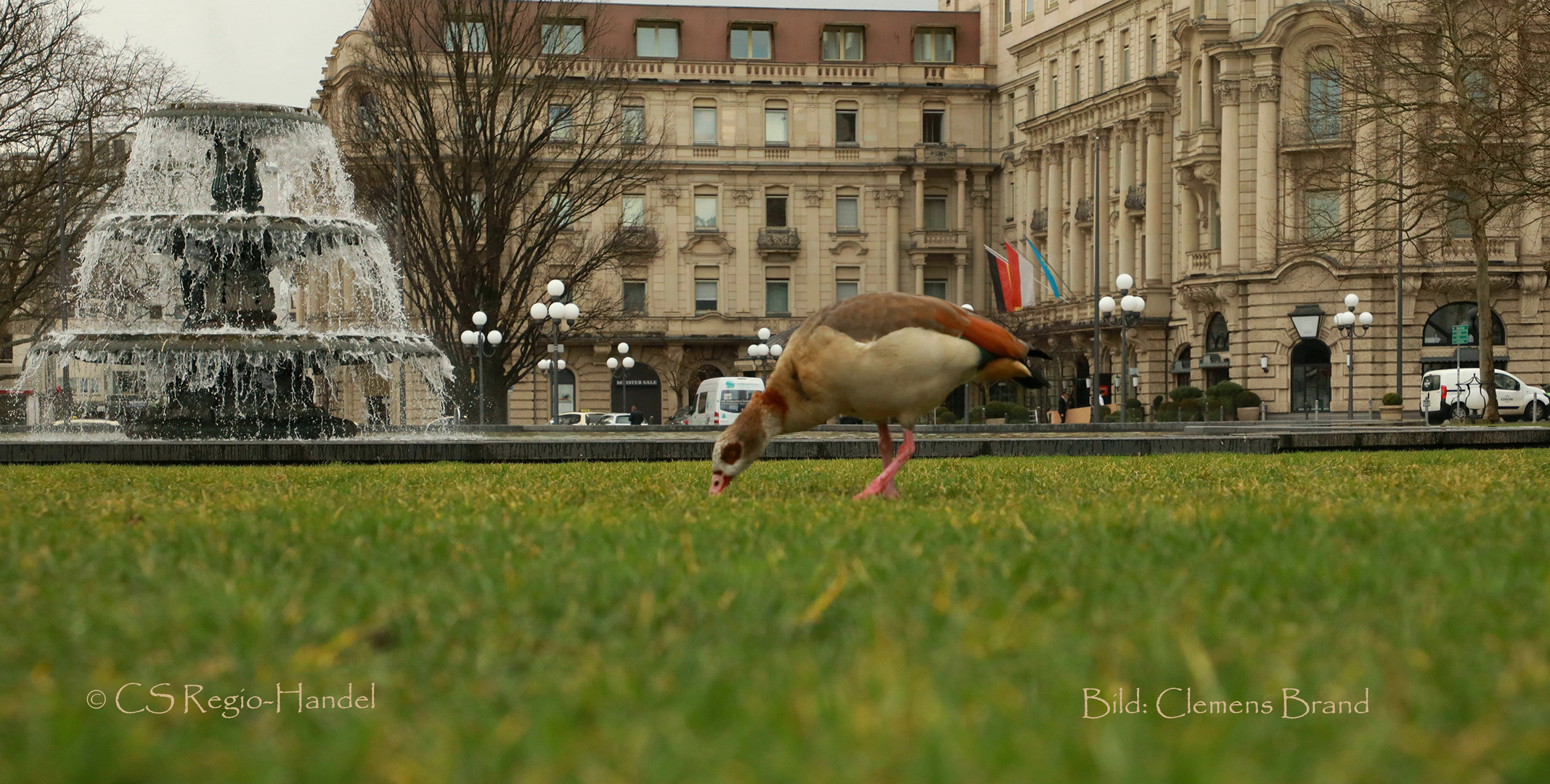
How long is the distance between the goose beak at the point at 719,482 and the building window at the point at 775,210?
66.8 m

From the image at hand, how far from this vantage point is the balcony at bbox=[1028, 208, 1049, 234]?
69.2 meters

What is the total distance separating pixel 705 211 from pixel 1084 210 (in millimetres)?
18517

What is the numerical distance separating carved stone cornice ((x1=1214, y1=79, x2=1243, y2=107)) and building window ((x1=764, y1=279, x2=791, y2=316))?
1021 inches

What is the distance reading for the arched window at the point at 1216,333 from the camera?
56281 millimetres

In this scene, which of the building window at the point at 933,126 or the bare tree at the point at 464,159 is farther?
the building window at the point at 933,126

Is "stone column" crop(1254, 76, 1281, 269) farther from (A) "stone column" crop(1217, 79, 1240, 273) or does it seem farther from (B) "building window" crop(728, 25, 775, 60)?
(B) "building window" crop(728, 25, 775, 60)

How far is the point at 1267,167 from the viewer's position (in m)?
53.4

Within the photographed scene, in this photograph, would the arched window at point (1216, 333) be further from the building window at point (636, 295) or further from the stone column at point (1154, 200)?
the building window at point (636, 295)

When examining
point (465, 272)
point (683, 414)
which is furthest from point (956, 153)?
point (465, 272)

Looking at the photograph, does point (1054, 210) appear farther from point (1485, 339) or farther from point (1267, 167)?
point (1485, 339)

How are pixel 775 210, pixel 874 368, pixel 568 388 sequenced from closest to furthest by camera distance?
pixel 874 368 → pixel 568 388 → pixel 775 210

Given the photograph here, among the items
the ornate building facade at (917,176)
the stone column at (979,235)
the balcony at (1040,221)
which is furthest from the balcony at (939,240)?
the balcony at (1040,221)

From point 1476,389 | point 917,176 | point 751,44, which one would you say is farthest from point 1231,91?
point 751,44

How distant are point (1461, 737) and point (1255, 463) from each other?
1120 cm
